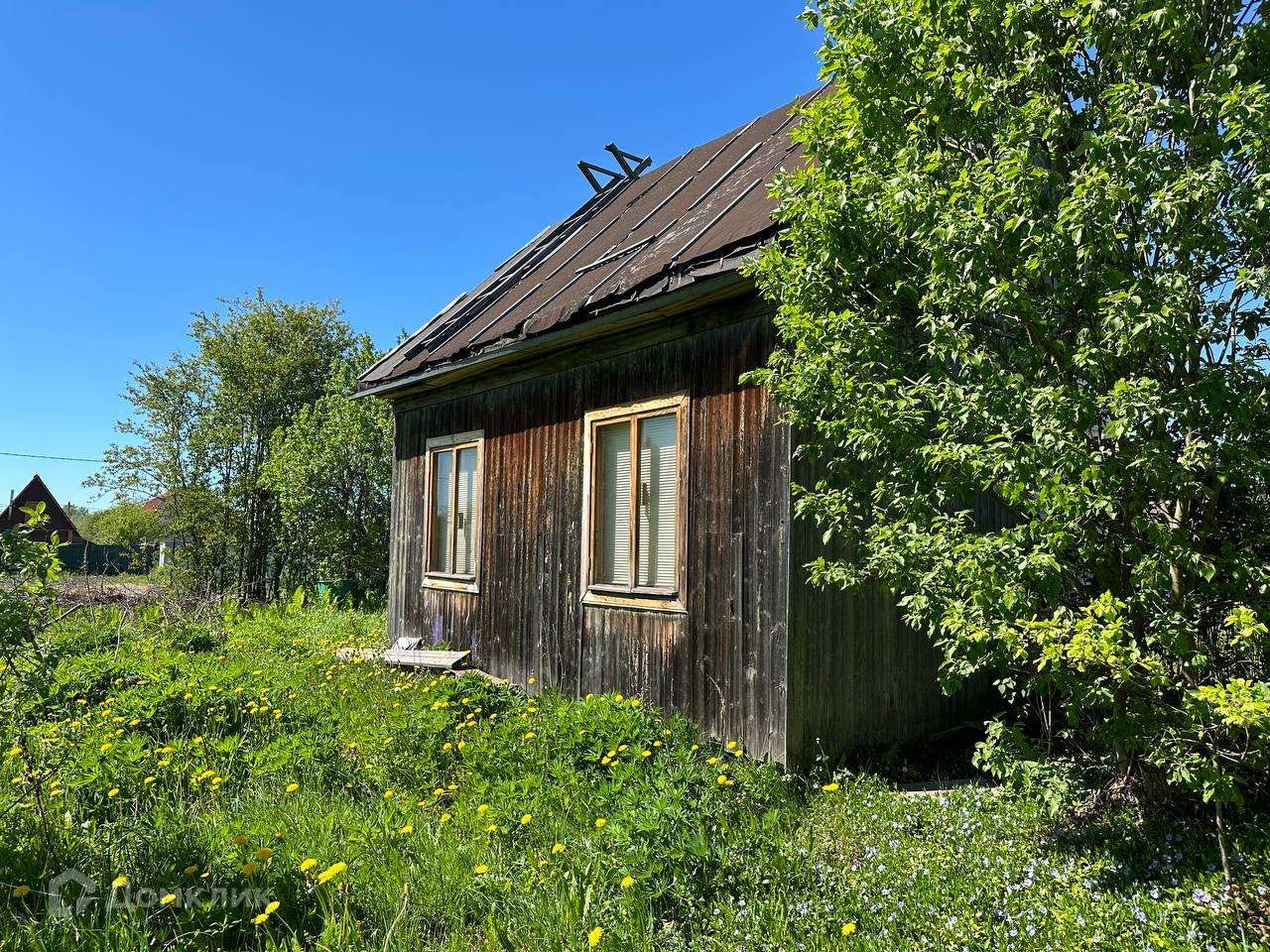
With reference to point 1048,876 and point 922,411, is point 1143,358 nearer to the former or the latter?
point 922,411

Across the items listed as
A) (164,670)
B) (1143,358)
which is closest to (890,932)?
(1143,358)

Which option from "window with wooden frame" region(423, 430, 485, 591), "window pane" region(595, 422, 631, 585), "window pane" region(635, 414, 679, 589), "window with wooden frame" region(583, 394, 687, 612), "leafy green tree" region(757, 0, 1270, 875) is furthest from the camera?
"window with wooden frame" region(423, 430, 485, 591)

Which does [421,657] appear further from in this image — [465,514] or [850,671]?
[850,671]

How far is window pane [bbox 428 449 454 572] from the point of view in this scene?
9555 millimetres

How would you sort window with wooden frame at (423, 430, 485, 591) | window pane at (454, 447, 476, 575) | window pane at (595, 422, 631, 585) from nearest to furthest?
window pane at (595, 422, 631, 585) < window with wooden frame at (423, 430, 485, 591) < window pane at (454, 447, 476, 575)

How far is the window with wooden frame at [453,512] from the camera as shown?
8891mm

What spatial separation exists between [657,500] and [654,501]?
3cm

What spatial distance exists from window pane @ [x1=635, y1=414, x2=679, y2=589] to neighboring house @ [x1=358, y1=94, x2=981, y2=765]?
0.05 feet

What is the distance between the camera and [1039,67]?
141 inches

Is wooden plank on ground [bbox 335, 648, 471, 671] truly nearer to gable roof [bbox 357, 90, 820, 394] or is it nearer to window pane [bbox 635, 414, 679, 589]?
window pane [bbox 635, 414, 679, 589]

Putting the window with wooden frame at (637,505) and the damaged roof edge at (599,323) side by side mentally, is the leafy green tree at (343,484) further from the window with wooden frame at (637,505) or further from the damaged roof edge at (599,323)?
the window with wooden frame at (637,505)

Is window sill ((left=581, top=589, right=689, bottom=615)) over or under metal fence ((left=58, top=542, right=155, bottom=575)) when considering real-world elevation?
over

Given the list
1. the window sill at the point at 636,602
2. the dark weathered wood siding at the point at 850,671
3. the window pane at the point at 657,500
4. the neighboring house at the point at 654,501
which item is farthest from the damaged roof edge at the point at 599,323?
the window sill at the point at 636,602
